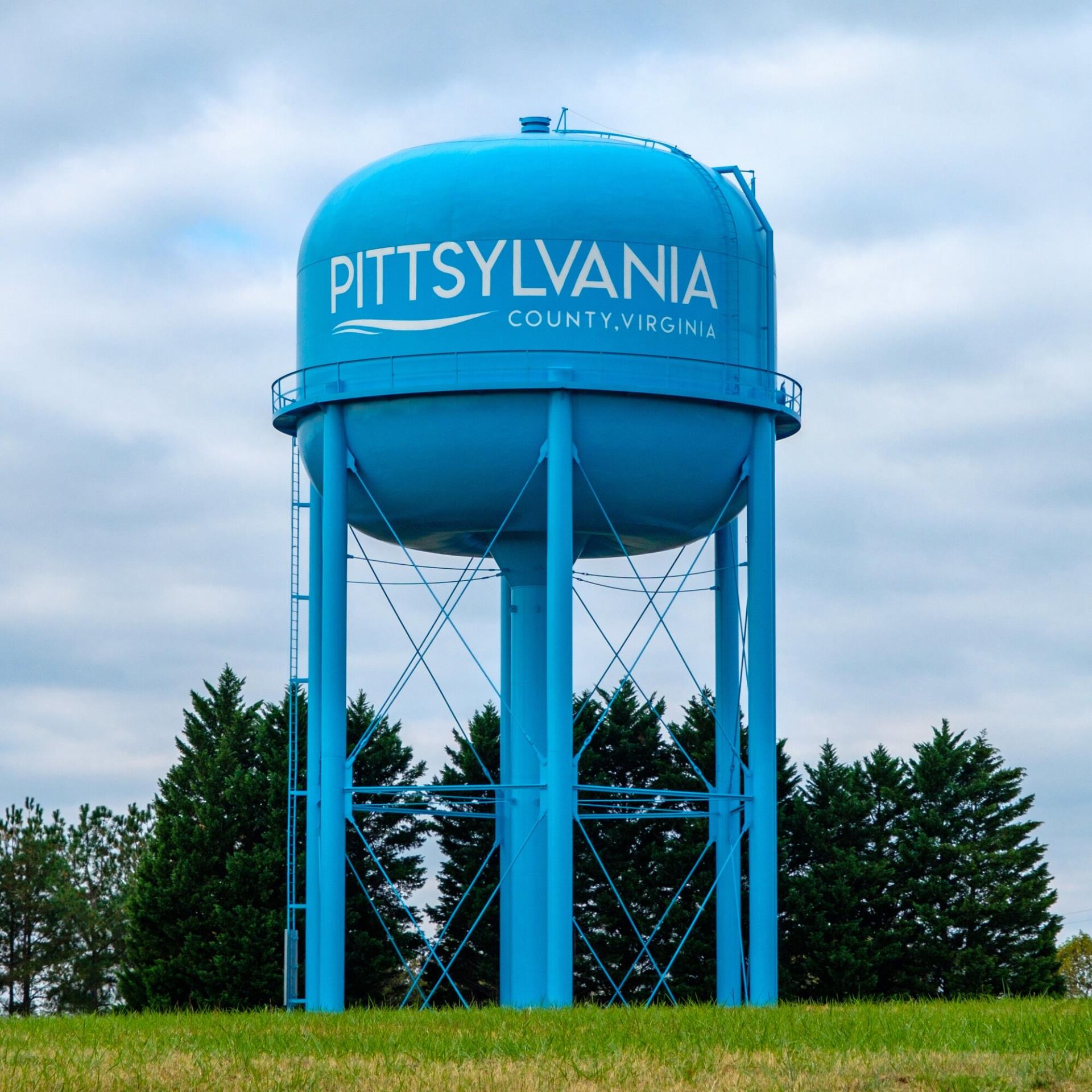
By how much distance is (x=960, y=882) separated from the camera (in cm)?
3794

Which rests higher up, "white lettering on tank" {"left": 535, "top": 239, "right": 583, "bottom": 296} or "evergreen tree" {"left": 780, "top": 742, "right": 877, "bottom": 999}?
"white lettering on tank" {"left": 535, "top": 239, "right": 583, "bottom": 296}

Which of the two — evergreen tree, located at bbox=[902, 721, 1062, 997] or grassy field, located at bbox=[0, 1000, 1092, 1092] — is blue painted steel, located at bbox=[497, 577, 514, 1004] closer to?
grassy field, located at bbox=[0, 1000, 1092, 1092]

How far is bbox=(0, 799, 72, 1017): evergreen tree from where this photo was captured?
1965 inches

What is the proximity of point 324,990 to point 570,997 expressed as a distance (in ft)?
10.9

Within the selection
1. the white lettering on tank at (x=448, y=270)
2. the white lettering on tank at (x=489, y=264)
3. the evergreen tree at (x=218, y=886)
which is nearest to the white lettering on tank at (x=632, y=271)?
the white lettering on tank at (x=489, y=264)

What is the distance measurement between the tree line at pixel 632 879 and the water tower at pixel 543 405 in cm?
1076

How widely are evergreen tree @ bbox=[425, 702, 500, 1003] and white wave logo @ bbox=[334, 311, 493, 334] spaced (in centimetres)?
1419

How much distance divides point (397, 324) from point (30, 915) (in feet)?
98.4

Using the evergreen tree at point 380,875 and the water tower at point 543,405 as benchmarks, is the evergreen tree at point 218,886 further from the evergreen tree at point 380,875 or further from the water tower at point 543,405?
the water tower at point 543,405

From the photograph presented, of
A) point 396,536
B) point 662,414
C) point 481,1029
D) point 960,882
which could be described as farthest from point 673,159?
point 960,882

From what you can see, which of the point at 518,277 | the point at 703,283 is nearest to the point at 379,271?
the point at 518,277

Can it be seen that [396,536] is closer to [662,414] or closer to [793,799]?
[662,414]

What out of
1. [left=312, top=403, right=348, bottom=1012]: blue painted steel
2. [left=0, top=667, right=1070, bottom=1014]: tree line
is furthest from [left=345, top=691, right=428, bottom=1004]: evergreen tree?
[left=312, top=403, right=348, bottom=1012]: blue painted steel

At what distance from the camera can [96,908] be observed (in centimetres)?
5266
